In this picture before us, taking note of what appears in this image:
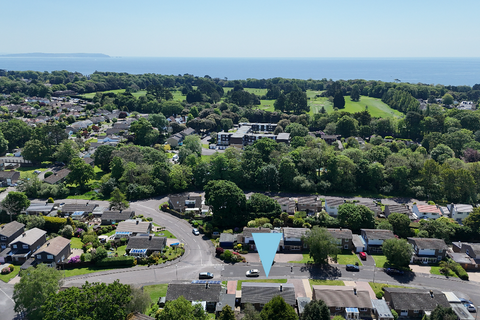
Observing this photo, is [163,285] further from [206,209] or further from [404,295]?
[404,295]

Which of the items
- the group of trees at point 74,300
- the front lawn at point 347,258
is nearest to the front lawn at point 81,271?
the group of trees at point 74,300

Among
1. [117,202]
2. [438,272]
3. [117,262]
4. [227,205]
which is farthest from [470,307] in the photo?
[117,202]

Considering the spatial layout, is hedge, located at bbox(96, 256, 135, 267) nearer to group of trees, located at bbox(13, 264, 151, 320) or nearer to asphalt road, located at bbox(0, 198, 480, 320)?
asphalt road, located at bbox(0, 198, 480, 320)

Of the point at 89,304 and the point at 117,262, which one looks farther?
the point at 117,262

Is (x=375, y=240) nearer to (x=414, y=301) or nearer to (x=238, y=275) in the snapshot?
(x=414, y=301)

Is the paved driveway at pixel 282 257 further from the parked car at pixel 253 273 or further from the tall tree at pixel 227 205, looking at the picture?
the tall tree at pixel 227 205
